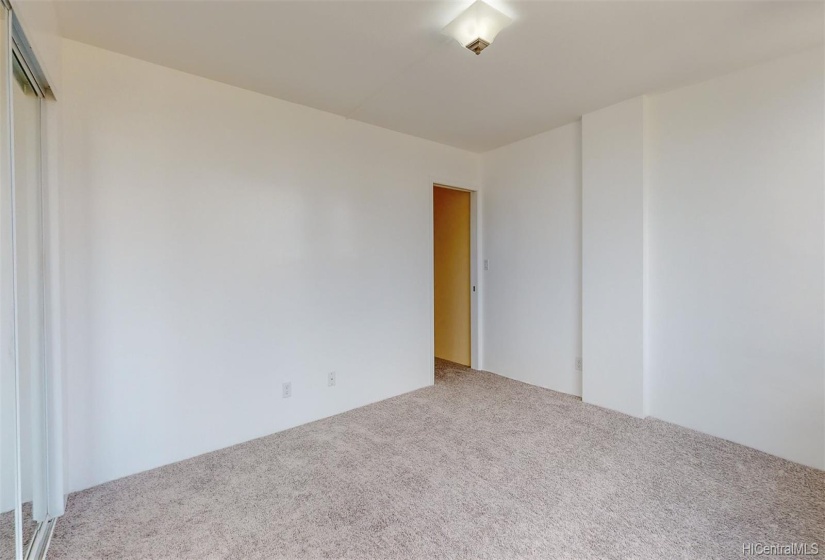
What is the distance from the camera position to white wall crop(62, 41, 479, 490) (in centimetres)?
213

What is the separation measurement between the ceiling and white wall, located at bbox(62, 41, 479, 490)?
0.29 meters

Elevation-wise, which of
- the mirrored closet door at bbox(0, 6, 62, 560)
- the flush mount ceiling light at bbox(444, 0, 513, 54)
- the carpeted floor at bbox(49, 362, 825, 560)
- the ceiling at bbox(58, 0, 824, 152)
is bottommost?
the carpeted floor at bbox(49, 362, 825, 560)

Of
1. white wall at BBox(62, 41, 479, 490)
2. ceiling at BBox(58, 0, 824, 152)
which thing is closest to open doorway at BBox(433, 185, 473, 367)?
white wall at BBox(62, 41, 479, 490)

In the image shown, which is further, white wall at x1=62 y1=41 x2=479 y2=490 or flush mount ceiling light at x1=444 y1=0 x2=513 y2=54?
white wall at x1=62 y1=41 x2=479 y2=490

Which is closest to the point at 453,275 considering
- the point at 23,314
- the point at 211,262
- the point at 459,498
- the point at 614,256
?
the point at 614,256

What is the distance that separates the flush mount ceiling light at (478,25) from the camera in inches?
71.0

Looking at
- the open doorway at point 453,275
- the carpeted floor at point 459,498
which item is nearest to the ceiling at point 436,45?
the open doorway at point 453,275

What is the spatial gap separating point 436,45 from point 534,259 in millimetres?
2308

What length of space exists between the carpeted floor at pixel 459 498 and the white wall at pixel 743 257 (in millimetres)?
282

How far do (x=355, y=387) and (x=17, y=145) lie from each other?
255 centimetres

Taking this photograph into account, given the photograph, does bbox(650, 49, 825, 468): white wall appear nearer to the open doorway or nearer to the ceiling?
the ceiling

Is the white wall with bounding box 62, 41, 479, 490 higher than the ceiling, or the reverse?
the ceiling

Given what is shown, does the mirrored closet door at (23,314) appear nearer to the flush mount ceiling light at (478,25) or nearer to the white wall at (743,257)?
the flush mount ceiling light at (478,25)

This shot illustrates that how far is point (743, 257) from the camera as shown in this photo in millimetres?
2504
